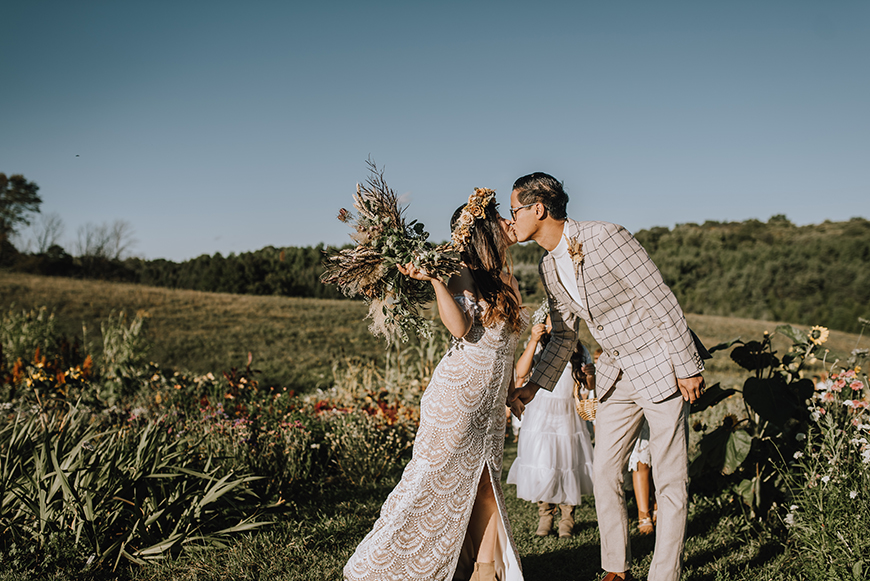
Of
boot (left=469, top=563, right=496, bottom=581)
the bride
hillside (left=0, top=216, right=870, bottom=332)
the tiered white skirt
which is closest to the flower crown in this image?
the bride

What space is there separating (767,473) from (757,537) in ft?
1.34

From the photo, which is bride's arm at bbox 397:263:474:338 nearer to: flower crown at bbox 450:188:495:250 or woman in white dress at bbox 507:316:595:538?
flower crown at bbox 450:188:495:250

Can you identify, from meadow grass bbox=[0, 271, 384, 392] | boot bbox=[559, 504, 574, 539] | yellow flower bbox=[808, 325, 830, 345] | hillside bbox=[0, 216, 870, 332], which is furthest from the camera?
hillside bbox=[0, 216, 870, 332]

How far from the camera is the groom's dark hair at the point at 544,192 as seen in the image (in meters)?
2.82

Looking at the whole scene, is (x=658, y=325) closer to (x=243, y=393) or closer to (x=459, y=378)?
(x=459, y=378)

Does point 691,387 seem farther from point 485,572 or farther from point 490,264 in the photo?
point 485,572

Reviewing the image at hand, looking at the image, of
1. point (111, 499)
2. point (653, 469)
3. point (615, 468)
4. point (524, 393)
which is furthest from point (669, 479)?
point (111, 499)

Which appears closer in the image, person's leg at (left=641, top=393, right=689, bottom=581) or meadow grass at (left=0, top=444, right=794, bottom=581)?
person's leg at (left=641, top=393, right=689, bottom=581)

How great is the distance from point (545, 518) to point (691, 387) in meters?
1.74

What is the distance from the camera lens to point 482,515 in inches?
106

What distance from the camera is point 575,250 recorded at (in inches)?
110

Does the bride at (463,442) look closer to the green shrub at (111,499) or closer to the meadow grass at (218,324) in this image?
the green shrub at (111,499)

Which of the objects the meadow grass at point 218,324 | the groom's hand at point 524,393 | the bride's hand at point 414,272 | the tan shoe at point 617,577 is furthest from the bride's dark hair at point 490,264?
the meadow grass at point 218,324

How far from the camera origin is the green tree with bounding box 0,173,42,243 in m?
24.8
